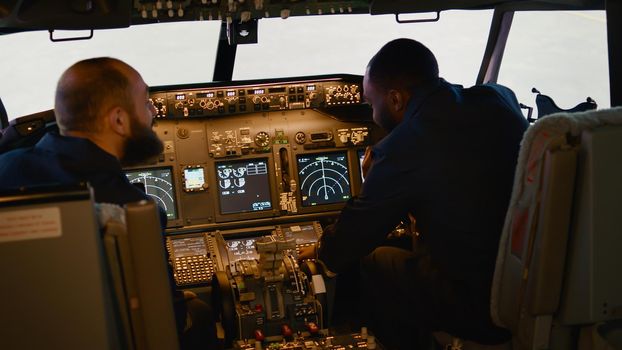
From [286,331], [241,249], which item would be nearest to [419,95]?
[286,331]

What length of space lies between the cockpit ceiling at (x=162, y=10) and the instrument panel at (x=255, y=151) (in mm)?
554

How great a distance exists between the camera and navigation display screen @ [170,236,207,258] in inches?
153

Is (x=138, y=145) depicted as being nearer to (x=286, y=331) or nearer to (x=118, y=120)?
(x=118, y=120)

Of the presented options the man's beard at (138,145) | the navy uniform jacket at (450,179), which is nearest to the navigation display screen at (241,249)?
the navy uniform jacket at (450,179)

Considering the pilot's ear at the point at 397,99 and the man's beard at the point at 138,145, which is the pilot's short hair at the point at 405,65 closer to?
the pilot's ear at the point at 397,99

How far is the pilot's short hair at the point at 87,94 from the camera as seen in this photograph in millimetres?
2387

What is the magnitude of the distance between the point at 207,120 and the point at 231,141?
0.17m

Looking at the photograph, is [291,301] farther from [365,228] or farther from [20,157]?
[20,157]

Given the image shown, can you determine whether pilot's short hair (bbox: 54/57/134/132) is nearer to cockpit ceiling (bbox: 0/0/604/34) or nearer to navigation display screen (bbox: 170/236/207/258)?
cockpit ceiling (bbox: 0/0/604/34)

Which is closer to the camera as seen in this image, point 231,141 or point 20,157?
point 20,157

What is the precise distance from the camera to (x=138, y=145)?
2533 millimetres

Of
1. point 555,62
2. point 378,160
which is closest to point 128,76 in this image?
point 378,160

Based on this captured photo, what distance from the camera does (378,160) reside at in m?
2.93

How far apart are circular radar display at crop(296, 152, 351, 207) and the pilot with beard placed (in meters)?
1.62
